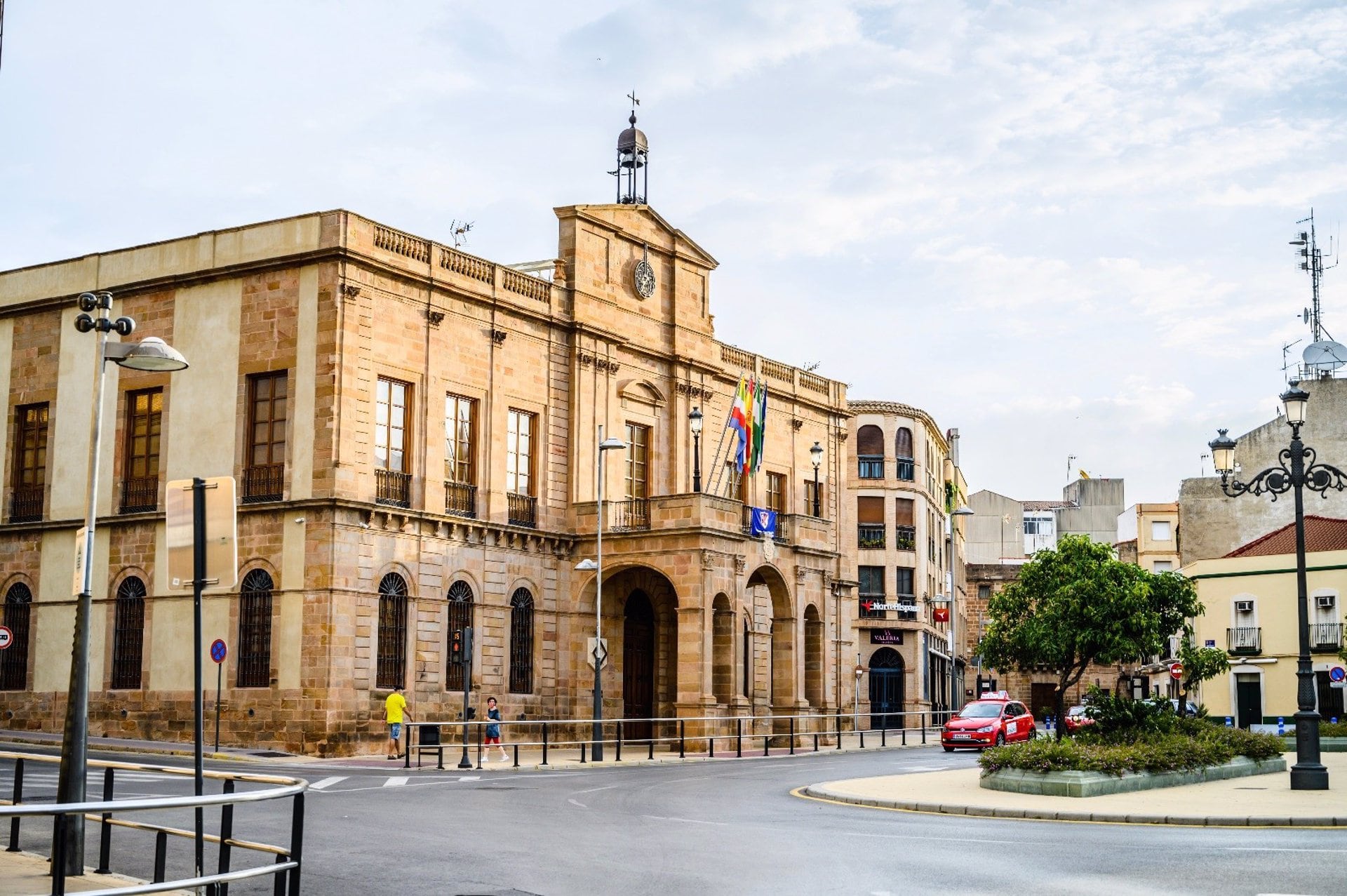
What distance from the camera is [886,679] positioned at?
71.7 meters

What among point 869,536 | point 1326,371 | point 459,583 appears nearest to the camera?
point 459,583

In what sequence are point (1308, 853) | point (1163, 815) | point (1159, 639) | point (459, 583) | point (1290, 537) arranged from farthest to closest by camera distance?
point (1290, 537), point (459, 583), point (1159, 639), point (1163, 815), point (1308, 853)

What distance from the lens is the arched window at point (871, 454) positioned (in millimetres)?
73750

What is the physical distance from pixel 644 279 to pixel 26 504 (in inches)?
729

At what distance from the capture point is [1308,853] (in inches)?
570

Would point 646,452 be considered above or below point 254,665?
above

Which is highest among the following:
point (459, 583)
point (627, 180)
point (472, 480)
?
point (627, 180)

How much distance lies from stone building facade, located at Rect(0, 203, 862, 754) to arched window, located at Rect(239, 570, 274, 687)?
0.22 ft

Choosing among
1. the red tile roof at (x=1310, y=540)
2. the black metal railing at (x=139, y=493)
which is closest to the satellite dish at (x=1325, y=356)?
the red tile roof at (x=1310, y=540)

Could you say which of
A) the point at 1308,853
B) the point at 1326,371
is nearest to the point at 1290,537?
the point at 1326,371

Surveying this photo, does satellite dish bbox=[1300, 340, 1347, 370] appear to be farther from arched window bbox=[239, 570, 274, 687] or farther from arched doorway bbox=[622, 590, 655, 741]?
arched window bbox=[239, 570, 274, 687]

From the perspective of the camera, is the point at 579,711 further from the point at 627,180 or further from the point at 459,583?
the point at 627,180

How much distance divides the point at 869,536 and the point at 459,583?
38.4 metres

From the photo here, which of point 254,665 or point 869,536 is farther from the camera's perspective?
point 869,536
